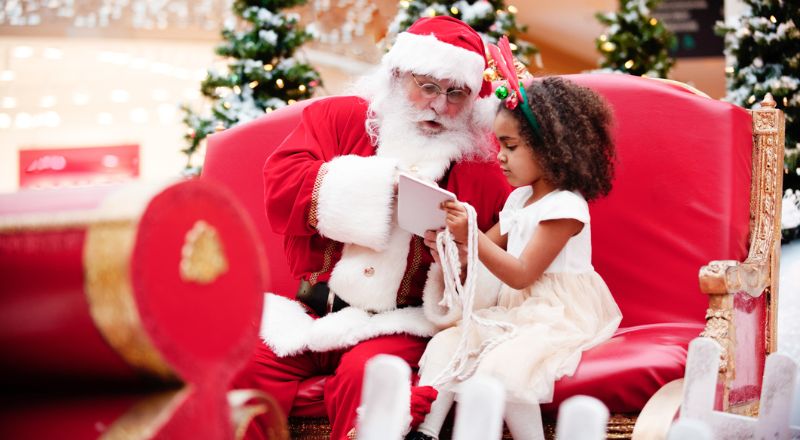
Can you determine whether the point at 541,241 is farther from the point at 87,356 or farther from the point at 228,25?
the point at 228,25

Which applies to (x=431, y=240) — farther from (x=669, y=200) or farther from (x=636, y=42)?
(x=636, y=42)

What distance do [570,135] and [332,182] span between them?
0.66 meters

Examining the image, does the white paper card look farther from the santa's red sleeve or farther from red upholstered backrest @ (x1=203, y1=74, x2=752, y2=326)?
red upholstered backrest @ (x1=203, y1=74, x2=752, y2=326)

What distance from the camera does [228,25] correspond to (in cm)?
625

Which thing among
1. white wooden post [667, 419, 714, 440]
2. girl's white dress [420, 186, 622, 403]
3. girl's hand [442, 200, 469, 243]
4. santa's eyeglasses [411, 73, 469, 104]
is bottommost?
girl's white dress [420, 186, 622, 403]

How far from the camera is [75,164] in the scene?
28.3ft

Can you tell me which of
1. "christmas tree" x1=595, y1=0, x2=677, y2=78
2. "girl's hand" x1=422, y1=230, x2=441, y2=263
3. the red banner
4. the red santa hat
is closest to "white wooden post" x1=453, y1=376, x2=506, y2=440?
"girl's hand" x1=422, y1=230, x2=441, y2=263

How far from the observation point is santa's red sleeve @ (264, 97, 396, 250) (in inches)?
93.7

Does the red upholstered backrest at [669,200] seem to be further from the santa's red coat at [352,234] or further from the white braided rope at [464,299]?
the white braided rope at [464,299]

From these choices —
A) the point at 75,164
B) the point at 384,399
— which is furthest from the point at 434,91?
the point at 75,164

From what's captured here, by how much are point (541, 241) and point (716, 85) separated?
Result: 27.2 ft

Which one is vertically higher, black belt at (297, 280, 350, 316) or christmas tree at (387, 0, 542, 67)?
christmas tree at (387, 0, 542, 67)

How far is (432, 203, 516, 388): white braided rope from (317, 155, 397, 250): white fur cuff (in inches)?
8.8

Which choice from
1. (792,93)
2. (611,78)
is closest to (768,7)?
(792,93)
